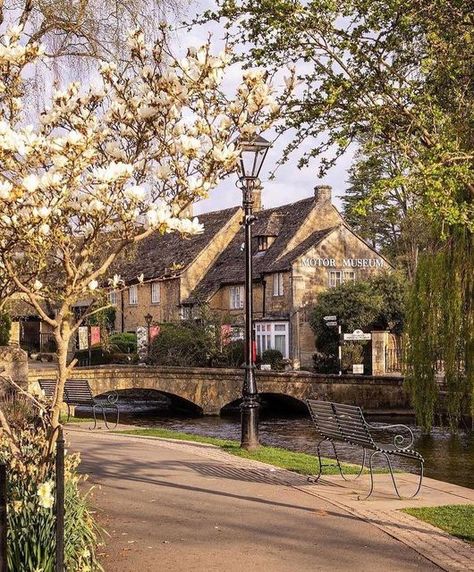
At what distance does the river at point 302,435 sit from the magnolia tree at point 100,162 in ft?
42.6

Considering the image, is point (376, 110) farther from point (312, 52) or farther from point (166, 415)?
point (166, 415)

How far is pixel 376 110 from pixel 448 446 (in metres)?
17.4

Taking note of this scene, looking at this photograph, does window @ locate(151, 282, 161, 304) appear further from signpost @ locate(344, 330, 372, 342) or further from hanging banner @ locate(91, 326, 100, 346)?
signpost @ locate(344, 330, 372, 342)

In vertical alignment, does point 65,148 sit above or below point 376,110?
below

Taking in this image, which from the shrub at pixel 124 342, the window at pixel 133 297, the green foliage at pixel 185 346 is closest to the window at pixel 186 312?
the shrub at pixel 124 342

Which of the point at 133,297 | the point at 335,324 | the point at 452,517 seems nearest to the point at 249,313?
the point at 452,517

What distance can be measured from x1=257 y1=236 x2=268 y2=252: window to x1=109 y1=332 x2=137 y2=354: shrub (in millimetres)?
9767

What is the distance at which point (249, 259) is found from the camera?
15430 mm

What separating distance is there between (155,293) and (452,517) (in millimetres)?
48467

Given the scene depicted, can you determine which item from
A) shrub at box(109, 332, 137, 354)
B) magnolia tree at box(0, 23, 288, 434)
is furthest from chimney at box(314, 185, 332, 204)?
magnolia tree at box(0, 23, 288, 434)

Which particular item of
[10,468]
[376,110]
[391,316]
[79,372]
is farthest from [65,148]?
[391,316]

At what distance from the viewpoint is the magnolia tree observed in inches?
259

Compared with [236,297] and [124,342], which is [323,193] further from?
[124,342]

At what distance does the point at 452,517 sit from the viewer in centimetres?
979
